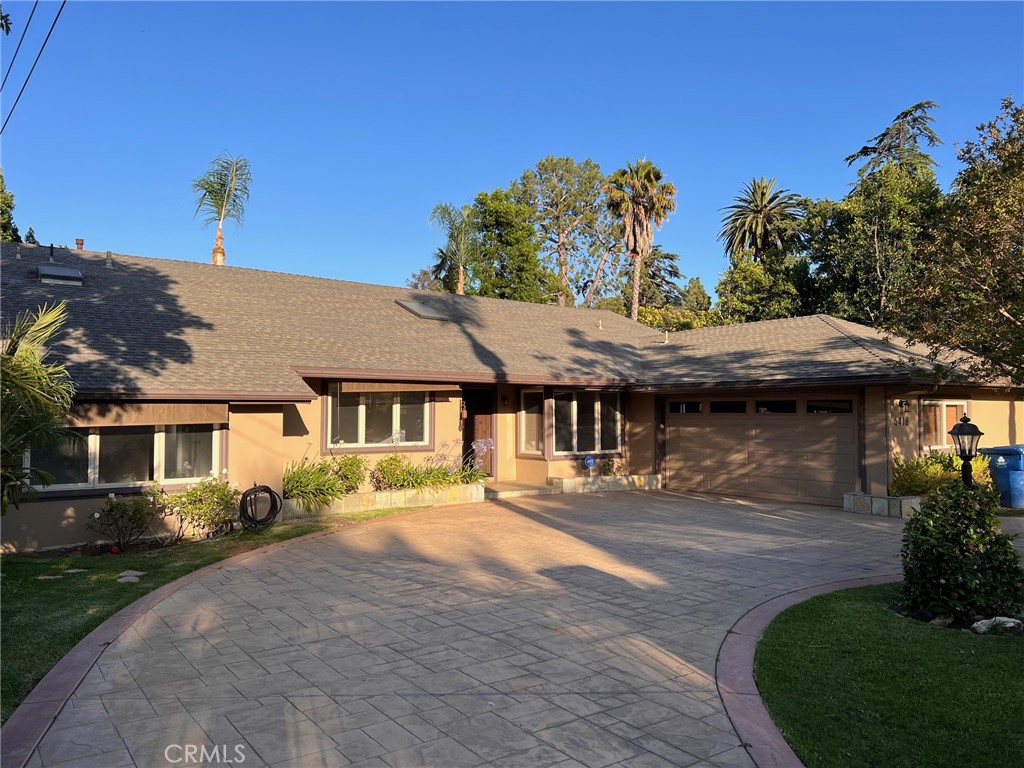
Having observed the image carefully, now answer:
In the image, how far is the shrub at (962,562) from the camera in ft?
21.0

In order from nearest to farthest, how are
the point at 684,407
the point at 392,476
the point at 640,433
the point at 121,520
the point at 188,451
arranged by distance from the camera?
the point at 121,520 → the point at 188,451 → the point at 392,476 → the point at 684,407 → the point at 640,433

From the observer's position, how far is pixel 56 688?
502 centimetres

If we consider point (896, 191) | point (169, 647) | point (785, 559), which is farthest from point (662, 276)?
point (169, 647)

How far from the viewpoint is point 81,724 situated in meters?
4.50

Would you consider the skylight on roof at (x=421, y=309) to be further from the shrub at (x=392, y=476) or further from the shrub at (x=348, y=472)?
the shrub at (x=348, y=472)

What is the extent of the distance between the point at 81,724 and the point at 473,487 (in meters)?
10.5

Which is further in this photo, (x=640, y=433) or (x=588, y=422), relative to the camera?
(x=640, y=433)

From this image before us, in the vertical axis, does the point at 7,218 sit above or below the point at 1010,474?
above

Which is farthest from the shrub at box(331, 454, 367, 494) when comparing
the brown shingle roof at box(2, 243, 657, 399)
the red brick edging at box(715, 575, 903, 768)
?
the red brick edging at box(715, 575, 903, 768)

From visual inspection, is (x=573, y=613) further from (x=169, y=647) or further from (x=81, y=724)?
(x=81, y=724)

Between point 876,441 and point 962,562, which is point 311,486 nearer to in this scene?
point 962,562

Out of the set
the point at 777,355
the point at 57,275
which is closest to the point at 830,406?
the point at 777,355

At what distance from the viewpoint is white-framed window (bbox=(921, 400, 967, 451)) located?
1534 centimetres

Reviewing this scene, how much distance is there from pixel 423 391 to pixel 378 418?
111 centimetres
